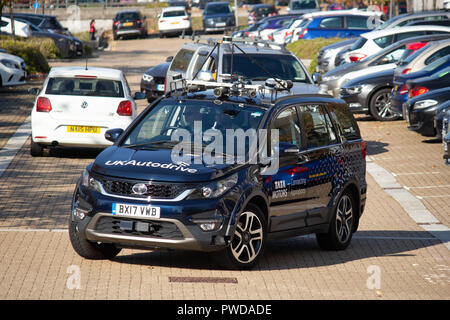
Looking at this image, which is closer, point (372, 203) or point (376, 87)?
point (372, 203)

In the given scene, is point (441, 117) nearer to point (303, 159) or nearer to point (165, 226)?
point (303, 159)

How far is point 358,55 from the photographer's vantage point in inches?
1031

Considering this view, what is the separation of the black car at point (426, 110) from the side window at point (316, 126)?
8589 mm

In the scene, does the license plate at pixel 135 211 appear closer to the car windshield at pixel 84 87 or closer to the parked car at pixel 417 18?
the car windshield at pixel 84 87

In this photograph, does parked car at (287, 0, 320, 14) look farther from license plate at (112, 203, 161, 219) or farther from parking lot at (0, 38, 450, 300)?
license plate at (112, 203, 161, 219)

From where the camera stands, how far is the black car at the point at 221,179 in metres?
8.32

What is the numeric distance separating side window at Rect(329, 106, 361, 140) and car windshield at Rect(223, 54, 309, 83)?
16.8 ft

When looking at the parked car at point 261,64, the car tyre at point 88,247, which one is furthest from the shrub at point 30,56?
the car tyre at point 88,247

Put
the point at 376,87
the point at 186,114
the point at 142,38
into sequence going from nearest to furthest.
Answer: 1. the point at 186,114
2. the point at 376,87
3. the point at 142,38

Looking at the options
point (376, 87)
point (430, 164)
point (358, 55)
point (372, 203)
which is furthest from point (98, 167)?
point (358, 55)

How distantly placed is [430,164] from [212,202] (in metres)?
9.38

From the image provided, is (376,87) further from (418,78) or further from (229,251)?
(229,251)

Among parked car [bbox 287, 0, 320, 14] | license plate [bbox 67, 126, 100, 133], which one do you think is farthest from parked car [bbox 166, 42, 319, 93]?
parked car [bbox 287, 0, 320, 14]

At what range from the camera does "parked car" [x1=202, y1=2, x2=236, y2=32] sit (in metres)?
55.6
